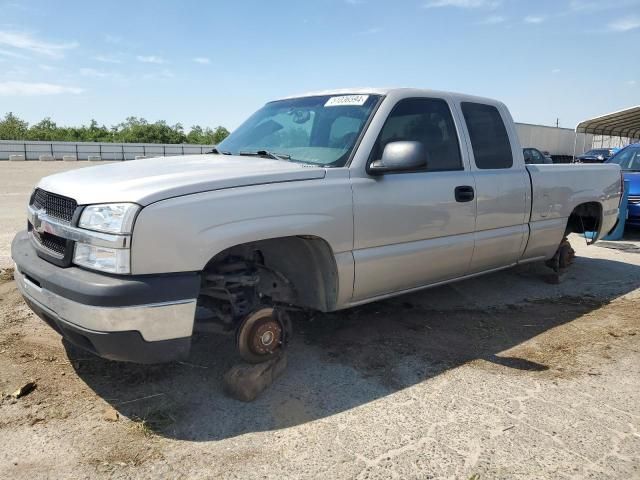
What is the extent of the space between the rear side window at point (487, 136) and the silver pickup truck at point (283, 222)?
2 centimetres

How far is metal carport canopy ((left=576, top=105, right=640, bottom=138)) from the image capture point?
25672mm

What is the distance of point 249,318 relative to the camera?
315 cm

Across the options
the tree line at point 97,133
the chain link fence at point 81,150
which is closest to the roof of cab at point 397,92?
the chain link fence at point 81,150

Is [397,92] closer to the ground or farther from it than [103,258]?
farther from it

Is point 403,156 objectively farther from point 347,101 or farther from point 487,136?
point 487,136

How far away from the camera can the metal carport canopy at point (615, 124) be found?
2567 cm

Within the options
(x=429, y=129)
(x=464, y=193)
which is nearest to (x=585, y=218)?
(x=464, y=193)

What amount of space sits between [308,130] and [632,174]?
732 cm

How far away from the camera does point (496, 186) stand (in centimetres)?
442

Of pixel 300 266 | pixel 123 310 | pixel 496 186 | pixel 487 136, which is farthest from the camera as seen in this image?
pixel 487 136

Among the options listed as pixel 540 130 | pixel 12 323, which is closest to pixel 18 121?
pixel 540 130

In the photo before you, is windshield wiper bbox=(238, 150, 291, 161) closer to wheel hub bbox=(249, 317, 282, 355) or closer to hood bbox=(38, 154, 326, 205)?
hood bbox=(38, 154, 326, 205)

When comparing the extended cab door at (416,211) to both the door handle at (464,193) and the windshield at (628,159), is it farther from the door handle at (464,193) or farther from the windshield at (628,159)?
the windshield at (628,159)

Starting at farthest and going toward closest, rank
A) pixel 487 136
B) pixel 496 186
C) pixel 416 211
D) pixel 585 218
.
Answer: pixel 585 218 < pixel 487 136 < pixel 496 186 < pixel 416 211
